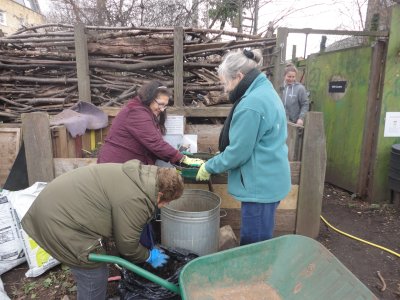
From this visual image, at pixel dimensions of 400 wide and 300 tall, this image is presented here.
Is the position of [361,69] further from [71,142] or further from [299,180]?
[71,142]

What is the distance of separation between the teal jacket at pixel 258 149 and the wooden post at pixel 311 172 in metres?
1.13

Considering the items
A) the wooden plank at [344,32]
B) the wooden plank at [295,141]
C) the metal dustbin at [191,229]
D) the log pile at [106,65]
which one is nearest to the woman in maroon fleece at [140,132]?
the metal dustbin at [191,229]

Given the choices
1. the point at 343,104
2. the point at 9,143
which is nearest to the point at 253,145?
the point at 9,143

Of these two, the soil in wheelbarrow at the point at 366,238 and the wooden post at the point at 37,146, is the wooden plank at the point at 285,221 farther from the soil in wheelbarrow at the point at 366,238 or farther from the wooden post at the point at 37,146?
the wooden post at the point at 37,146

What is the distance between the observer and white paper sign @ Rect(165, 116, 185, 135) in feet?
11.8

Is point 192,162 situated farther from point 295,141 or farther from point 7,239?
point 7,239

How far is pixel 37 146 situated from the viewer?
3238 millimetres

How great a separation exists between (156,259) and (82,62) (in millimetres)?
2714

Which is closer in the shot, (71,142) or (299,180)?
(299,180)

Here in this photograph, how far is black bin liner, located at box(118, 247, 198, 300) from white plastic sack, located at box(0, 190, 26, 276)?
1.38 m

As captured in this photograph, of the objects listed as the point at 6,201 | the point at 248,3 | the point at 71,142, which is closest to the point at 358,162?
the point at 71,142

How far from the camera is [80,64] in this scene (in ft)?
12.7

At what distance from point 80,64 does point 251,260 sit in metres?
3.15

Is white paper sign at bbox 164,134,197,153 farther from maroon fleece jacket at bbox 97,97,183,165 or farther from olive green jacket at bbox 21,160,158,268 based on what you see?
olive green jacket at bbox 21,160,158,268
